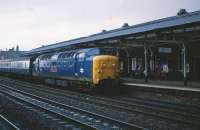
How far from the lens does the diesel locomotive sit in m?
23.1

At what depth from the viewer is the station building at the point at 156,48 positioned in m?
22.8

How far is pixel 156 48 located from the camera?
1187 inches

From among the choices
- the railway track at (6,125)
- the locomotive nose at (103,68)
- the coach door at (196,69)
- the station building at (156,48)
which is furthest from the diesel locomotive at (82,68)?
the railway track at (6,125)

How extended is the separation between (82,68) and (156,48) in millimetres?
8344

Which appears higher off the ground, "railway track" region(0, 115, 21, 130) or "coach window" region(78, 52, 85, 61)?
"coach window" region(78, 52, 85, 61)

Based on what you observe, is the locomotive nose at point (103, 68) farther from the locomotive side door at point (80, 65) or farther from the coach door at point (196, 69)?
the coach door at point (196, 69)

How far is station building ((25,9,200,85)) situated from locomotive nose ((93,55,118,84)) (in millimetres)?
1907

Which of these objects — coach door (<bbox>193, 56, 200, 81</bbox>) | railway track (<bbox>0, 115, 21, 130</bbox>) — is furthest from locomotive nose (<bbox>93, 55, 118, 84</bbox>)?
railway track (<bbox>0, 115, 21, 130</bbox>)

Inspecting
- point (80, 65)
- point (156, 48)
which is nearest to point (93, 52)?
point (80, 65)

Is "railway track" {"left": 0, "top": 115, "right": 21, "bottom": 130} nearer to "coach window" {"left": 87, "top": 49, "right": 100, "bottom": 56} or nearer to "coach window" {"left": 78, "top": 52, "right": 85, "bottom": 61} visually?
"coach window" {"left": 87, "top": 49, "right": 100, "bottom": 56}

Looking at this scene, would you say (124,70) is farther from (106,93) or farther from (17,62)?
(17,62)

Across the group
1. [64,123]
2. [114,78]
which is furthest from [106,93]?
[64,123]

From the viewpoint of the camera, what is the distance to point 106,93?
25.6 meters

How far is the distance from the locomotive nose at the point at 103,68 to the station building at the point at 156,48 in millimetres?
1907
